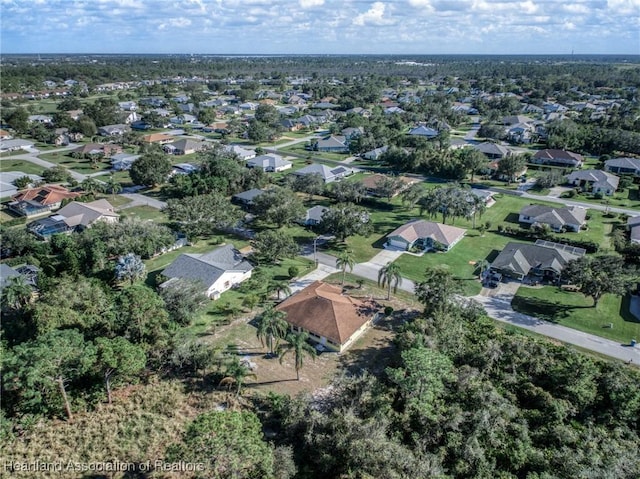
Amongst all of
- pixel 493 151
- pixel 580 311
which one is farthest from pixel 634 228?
pixel 493 151

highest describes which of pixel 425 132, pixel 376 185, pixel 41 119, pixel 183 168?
pixel 41 119

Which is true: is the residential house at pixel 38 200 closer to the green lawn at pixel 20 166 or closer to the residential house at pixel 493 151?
the green lawn at pixel 20 166

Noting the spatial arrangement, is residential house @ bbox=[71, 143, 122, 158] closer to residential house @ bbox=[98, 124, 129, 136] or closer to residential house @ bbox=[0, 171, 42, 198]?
residential house @ bbox=[0, 171, 42, 198]

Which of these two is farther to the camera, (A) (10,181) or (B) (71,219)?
(A) (10,181)

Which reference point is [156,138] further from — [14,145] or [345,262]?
[345,262]

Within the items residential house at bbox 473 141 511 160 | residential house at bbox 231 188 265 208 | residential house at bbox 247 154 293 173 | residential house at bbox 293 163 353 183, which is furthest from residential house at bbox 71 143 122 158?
residential house at bbox 473 141 511 160

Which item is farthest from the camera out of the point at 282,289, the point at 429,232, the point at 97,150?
the point at 97,150

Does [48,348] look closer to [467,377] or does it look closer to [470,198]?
[467,377]
